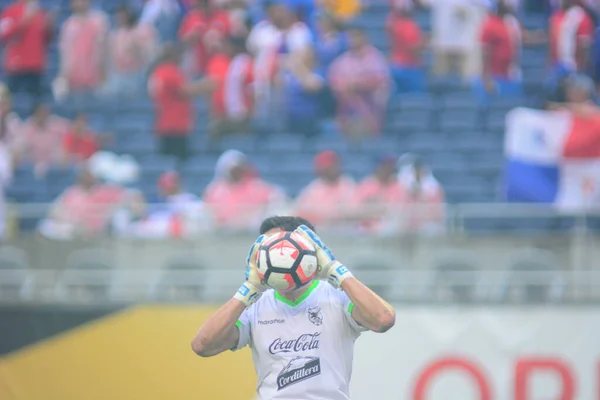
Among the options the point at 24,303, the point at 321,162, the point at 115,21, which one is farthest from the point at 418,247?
the point at 115,21

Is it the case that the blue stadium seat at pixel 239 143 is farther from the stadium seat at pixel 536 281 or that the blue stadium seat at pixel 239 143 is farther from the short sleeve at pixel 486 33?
the stadium seat at pixel 536 281

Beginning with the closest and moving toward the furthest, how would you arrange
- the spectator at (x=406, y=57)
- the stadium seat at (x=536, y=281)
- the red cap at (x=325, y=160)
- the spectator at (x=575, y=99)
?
the stadium seat at (x=536, y=281)
the spectator at (x=575, y=99)
the red cap at (x=325, y=160)
the spectator at (x=406, y=57)

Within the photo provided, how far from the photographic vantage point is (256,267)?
4.37m

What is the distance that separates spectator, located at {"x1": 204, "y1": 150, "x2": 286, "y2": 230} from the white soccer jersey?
458 cm

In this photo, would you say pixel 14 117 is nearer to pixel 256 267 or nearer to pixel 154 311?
pixel 154 311

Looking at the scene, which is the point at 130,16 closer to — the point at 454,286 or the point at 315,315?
the point at 454,286

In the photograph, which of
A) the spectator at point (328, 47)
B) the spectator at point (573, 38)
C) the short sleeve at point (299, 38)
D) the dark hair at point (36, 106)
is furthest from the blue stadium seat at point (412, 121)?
the dark hair at point (36, 106)

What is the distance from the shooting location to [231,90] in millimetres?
11742

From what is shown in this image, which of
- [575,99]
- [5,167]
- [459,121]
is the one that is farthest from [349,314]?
[459,121]

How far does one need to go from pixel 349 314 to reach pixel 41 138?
26.5 ft

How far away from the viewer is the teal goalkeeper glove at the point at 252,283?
4398mm

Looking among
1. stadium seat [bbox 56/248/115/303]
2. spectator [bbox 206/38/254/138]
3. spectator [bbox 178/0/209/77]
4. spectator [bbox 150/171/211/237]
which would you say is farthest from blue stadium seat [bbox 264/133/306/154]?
stadium seat [bbox 56/248/115/303]

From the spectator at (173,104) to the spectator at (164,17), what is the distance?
1.29 meters

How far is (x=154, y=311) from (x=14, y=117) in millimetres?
4300
